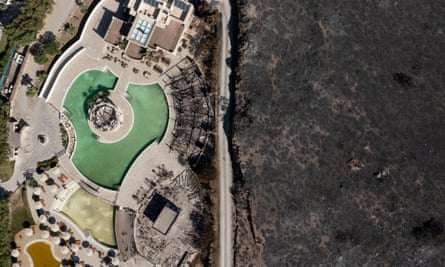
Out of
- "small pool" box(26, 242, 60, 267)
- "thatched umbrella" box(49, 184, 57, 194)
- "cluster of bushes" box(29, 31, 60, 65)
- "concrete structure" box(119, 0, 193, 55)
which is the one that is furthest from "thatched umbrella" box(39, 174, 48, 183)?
"concrete structure" box(119, 0, 193, 55)

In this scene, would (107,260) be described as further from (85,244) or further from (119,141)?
(119,141)

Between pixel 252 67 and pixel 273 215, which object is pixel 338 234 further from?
pixel 252 67

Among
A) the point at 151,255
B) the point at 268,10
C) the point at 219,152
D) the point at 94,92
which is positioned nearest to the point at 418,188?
the point at 219,152

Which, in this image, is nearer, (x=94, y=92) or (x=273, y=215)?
(x=273, y=215)

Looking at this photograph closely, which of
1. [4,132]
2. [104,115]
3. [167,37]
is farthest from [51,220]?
[167,37]

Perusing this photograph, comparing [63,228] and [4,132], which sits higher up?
[4,132]

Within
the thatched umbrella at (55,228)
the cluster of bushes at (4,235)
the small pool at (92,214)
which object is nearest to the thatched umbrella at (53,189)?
the small pool at (92,214)

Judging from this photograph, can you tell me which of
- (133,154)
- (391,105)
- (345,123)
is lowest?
(133,154)
